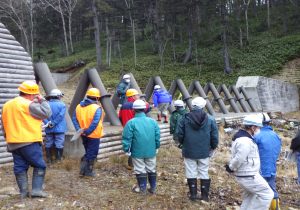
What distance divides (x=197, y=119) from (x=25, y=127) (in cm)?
244

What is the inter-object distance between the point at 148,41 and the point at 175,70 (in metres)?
11.7

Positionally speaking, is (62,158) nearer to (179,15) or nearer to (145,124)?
(145,124)

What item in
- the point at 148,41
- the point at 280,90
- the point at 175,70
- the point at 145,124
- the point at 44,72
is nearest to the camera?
the point at 145,124

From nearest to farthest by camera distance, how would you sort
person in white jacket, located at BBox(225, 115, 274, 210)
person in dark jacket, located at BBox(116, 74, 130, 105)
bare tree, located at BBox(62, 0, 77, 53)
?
person in white jacket, located at BBox(225, 115, 274, 210)
person in dark jacket, located at BBox(116, 74, 130, 105)
bare tree, located at BBox(62, 0, 77, 53)

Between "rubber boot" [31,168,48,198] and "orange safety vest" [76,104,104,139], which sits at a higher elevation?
"orange safety vest" [76,104,104,139]

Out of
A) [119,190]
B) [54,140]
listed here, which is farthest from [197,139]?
[54,140]

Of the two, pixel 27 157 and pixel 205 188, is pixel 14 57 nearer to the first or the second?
pixel 27 157

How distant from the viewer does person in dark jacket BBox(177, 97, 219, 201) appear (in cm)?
573

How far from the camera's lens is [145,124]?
5922 millimetres

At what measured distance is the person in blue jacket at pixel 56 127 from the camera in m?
7.11

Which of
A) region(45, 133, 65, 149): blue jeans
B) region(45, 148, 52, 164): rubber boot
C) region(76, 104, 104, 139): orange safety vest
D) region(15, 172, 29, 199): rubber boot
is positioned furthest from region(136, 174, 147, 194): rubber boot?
region(45, 148, 52, 164): rubber boot

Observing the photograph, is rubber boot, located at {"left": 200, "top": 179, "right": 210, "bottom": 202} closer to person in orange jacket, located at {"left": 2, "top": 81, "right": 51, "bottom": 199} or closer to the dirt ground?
the dirt ground

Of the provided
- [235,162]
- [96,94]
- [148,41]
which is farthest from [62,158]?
[148,41]

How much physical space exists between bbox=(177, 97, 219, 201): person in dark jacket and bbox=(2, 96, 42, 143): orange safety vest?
2169mm
